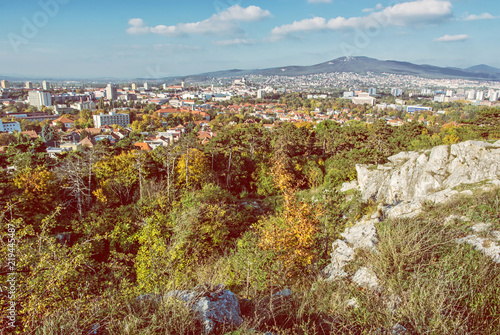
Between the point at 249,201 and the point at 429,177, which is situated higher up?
the point at 429,177

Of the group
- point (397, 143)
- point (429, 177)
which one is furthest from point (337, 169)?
point (429, 177)

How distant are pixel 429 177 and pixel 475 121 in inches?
476

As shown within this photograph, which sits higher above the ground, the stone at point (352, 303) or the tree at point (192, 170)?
the stone at point (352, 303)

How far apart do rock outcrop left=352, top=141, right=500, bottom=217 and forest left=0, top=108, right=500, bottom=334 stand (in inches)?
105

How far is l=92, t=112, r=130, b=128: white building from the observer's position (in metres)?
61.1

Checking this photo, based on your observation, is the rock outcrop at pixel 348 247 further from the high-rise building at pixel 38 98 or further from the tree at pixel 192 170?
the high-rise building at pixel 38 98

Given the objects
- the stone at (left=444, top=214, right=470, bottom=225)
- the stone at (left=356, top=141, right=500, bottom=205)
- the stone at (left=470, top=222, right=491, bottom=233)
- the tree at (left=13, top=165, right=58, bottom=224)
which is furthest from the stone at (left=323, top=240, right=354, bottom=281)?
the tree at (left=13, top=165, right=58, bottom=224)

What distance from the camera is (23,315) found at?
3.70 meters

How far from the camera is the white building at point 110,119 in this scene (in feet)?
200

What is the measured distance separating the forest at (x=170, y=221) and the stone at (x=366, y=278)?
1096 millimetres

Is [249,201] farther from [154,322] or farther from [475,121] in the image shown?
[475,121]

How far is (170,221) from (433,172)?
11.1m

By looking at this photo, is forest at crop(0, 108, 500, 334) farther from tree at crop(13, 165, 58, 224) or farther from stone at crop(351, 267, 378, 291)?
stone at crop(351, 267, 378, 291)

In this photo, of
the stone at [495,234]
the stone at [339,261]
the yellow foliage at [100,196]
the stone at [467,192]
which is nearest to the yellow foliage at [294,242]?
the stone at [339,261]
